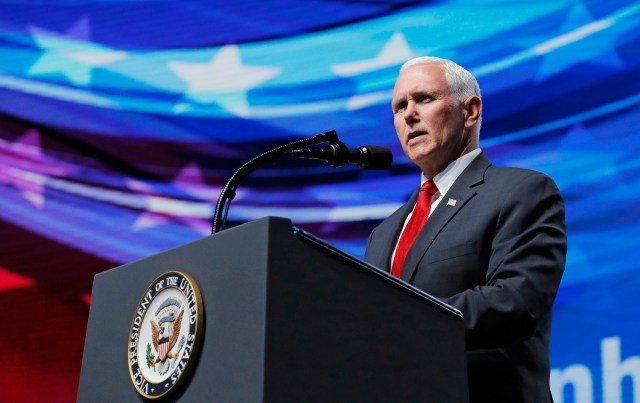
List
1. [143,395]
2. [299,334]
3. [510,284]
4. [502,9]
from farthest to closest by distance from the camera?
[502,9] → [510,284] → [143,395] → [299,334]

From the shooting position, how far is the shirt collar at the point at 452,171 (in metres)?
2.16

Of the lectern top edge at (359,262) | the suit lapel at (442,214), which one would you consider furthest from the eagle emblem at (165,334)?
the suit lapel at (442,214)

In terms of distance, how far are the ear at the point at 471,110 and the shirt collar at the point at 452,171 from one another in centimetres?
10

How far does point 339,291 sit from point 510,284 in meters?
0.50

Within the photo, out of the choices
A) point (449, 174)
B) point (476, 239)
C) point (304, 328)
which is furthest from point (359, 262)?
point (449, 174)

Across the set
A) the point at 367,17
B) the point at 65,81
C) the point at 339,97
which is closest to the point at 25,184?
the point at 65,81

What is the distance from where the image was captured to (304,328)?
3.92 ft

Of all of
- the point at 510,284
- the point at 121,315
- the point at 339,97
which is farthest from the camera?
the point at 339,97

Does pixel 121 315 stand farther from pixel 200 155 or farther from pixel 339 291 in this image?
pixel 200 155

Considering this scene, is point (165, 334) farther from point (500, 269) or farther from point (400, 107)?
point (400, 107)

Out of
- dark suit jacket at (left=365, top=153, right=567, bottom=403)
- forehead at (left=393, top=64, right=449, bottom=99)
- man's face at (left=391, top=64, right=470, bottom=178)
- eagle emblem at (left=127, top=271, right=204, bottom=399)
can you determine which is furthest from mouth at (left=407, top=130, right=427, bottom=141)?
eagle emblem at (left=127, top=271, right=204, bottom=399)

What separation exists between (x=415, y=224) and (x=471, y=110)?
0.42 m

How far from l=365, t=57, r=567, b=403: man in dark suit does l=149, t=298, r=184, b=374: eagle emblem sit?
539mm

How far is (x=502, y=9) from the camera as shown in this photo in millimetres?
3492
